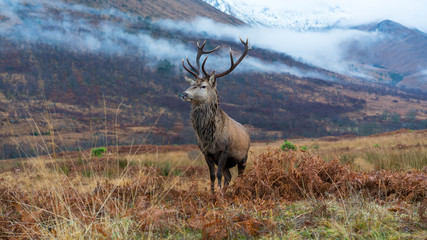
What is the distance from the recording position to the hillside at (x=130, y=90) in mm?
71938

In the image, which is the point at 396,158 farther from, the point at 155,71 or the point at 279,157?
the point at 155,71

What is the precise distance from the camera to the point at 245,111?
98.6 m

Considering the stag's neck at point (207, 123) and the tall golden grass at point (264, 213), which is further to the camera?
the stag's neck at point (207, 123)

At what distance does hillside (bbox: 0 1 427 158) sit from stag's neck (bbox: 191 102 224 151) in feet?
134

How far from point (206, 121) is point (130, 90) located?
99914mm

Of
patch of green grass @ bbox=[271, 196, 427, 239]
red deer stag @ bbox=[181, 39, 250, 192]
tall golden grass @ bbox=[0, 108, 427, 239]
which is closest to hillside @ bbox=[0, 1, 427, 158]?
red deer stag @ bbox=[181, 39, 250, 192]

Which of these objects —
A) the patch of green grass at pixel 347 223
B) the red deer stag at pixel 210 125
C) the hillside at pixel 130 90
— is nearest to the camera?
the patch of green grass at pixel 347 223

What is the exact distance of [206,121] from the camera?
6.15 metres

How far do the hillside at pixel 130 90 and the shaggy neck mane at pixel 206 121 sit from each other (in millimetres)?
40931

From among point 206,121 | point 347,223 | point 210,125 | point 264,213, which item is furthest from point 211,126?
point 347,223

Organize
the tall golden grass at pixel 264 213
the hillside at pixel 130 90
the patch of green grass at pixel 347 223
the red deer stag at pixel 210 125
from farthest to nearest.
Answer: the hillside at pixel 130 90 → the red deer stag at pixel 210 125 → the tall golden grass at pixel 264 213 → the patch of green grass at pixel 347 223

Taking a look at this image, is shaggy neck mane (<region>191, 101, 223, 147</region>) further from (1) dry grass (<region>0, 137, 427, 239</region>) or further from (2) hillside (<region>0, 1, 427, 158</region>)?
(2) hillside (<region>0, 1, 427, 158</region>)

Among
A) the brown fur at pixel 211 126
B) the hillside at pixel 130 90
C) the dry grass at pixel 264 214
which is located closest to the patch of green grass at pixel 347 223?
the dry grass at pixel 264 214

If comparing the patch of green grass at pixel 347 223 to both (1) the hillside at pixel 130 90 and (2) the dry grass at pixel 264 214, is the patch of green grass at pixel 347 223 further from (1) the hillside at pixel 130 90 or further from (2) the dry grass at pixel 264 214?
(1) the hillside at pixel 130 90
